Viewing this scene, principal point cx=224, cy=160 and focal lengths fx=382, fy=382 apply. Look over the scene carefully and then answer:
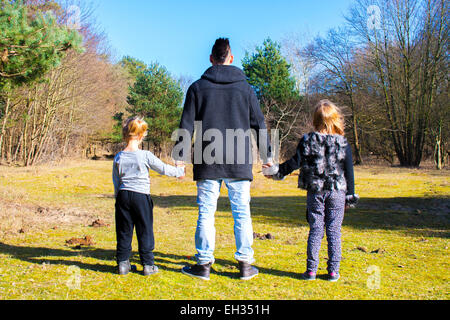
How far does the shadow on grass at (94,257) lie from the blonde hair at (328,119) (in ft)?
4.35

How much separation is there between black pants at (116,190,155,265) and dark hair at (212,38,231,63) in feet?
4.54

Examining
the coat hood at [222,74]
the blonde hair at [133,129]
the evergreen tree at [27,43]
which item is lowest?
the blonde hair at [133,129]

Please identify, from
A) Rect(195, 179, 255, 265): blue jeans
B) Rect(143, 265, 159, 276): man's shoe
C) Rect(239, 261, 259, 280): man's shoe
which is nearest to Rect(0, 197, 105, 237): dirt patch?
Rect(143, 265, 159, 276): man's shoe

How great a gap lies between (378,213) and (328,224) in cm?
525

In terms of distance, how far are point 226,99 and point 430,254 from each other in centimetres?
300

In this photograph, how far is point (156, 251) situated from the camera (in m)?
4.27

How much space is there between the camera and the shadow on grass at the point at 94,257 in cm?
345

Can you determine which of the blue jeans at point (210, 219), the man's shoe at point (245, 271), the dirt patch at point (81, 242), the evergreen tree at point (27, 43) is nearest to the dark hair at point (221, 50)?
the blue jeans at point (210, 219)

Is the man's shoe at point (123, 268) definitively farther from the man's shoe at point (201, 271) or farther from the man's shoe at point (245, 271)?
the man's shoe at point (245, 271)

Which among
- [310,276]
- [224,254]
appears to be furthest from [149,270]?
[310,276]

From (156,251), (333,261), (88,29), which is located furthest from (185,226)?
(88,29)

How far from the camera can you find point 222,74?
329cm

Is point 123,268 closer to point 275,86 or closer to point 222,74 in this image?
point 222,74
